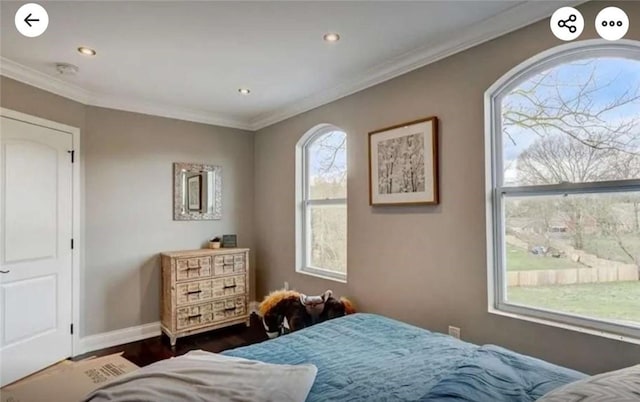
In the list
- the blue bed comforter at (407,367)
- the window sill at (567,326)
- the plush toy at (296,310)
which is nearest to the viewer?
the blue bed comforter at (407,367)

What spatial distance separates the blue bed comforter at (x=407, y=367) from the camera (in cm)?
137

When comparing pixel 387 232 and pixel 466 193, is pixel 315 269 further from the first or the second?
pixel 466 193

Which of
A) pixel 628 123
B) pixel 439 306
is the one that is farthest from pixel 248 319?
pixel 628 123

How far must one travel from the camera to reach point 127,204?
149 inches

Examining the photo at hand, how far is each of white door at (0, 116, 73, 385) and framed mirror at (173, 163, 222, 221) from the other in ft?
3.43

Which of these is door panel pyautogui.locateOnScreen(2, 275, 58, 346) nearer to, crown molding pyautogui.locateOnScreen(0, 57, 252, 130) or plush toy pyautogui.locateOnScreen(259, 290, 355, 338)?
crown molding pyautogui.locateOnScreen(0, 57, 252, 130)

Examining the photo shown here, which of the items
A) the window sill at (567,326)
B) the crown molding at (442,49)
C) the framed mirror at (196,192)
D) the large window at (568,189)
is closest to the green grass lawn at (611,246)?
the large window at (568,189)

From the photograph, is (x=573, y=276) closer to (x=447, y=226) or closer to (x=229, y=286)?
(x=447, y=226)

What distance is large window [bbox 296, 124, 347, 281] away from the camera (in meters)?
3.67

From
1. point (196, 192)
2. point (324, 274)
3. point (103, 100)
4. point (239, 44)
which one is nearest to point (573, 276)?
point (324, 274)

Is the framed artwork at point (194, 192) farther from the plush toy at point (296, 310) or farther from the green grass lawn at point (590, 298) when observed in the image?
the green grass lawn at point (590, 298)

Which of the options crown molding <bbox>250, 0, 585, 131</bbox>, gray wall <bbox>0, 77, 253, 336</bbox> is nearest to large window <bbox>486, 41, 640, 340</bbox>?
crown molding <bbox>250, 0, 585, 131</bbox>

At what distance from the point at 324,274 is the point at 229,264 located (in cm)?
107

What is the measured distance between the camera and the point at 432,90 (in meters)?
2.68
